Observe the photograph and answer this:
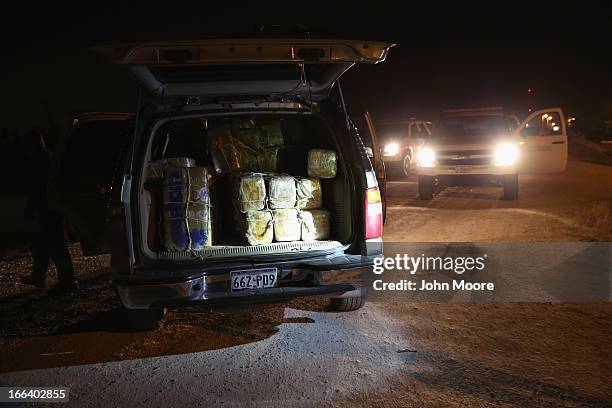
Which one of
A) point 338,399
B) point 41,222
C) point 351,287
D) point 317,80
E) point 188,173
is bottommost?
point 338,399

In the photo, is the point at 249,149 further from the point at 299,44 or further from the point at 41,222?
the point at 41,222

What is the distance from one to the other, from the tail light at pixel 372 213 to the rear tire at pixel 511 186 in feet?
26.6

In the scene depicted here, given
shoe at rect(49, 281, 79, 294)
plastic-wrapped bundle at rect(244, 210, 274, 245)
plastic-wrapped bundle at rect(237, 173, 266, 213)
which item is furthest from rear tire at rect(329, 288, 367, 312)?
shoe at rect(49, 281, 79, 294)

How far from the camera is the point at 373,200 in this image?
494 centimetres

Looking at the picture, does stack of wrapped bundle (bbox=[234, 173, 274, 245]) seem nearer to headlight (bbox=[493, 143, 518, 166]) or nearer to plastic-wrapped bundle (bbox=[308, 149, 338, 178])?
plastic-wrapped bundle (bbox=[308, 149, 338, 178])

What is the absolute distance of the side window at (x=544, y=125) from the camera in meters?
13.3

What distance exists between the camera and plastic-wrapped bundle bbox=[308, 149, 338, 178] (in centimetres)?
547

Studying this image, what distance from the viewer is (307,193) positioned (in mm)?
5418

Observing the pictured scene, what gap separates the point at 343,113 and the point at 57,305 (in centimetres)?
350

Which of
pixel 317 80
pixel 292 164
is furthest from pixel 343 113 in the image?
pixel 292 164

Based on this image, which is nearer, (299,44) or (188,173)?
(299,44)

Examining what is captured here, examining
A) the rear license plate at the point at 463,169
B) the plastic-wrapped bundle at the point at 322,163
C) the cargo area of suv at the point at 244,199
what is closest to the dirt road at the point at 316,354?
the cargo area of suv at the point at 244,199

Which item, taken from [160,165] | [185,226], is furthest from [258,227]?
[160,165]

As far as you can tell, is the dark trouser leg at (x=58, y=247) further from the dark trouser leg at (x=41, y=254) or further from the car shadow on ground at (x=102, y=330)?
the car shadow on ground at (x=102, y=330)
